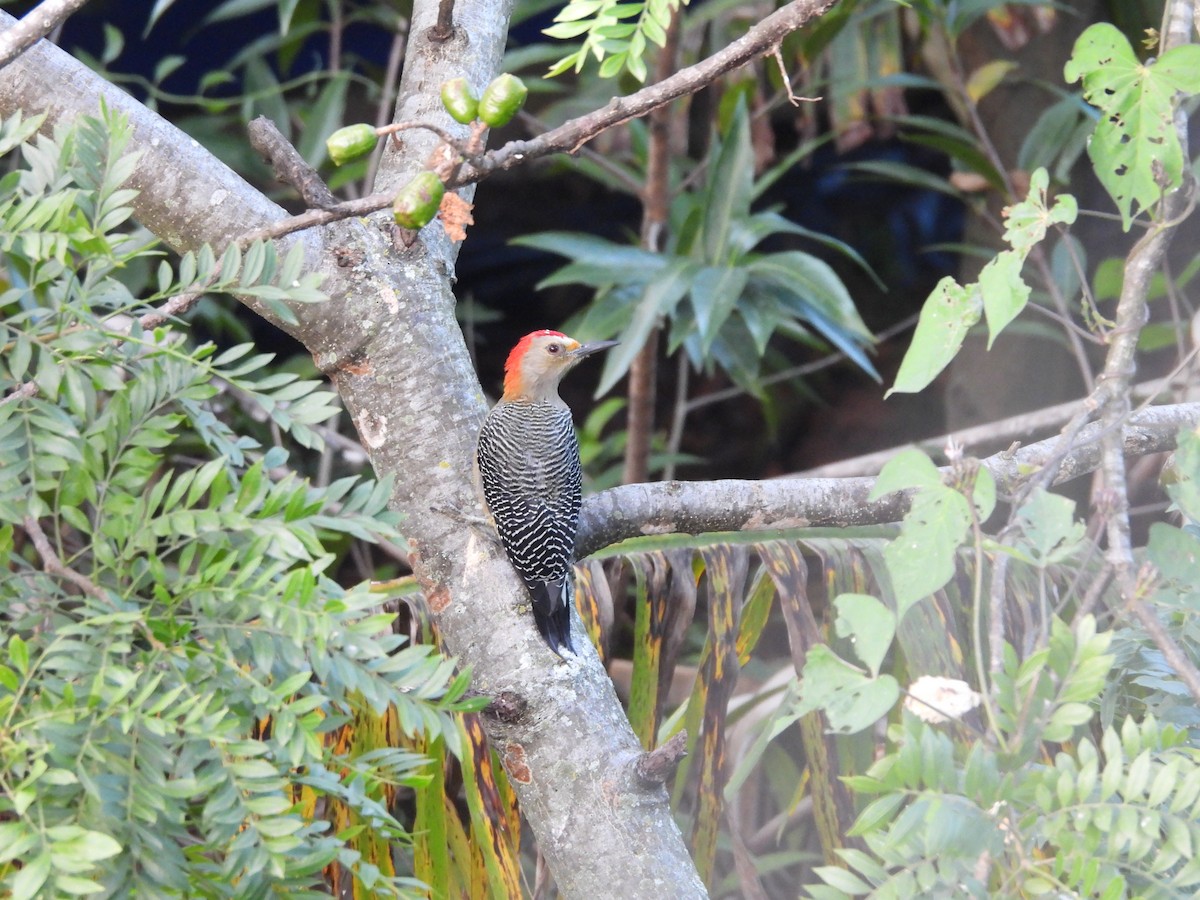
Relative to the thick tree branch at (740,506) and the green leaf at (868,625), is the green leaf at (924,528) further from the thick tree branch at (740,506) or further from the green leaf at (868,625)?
the thick tree branch at (740,506)

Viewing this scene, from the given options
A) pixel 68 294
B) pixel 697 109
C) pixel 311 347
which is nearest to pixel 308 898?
pixel 68 294

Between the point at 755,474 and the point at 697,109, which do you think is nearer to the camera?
the point at 697,109

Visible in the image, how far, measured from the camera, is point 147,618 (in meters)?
0.80

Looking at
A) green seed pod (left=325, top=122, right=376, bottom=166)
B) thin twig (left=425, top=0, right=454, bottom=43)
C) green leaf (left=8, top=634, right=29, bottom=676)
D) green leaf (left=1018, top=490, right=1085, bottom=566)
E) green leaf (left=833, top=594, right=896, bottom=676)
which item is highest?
thin twig (left=425, top=0, right=454, bottom=43)

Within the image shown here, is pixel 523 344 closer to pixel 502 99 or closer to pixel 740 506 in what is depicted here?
pixel 740 506

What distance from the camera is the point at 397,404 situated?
5.06 ft

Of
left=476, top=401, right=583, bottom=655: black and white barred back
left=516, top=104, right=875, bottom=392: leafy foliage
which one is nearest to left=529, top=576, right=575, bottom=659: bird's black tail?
left=476, top=401, right=583, bottom=655: black and white barred back

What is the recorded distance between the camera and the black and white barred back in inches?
60.1

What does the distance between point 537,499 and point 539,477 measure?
5.2 inches

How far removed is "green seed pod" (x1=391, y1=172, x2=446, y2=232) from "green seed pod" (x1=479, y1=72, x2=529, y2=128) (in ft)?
0.25

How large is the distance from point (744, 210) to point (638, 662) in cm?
167

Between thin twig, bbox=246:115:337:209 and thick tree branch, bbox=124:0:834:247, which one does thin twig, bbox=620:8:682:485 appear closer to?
thin twig, bbox=246:115:337:209

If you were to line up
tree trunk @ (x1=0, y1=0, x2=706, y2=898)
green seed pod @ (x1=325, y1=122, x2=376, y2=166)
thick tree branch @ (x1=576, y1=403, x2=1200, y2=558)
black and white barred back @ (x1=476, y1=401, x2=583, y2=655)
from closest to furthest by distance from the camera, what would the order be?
1. green seed pod @ (x1=325, y1=122, x2=376, y2=166)
2. tree trunk @ (x1=0, y1=0, x2=706, y2=898)
3. black and white barred back @ (x1=476, y1=401, x2=583, y2=655)
4. thick tree branch @ (x1=576, y1=403, x2=1200, y2=558)

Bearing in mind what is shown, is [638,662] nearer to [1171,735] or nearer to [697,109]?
[1171,735]
